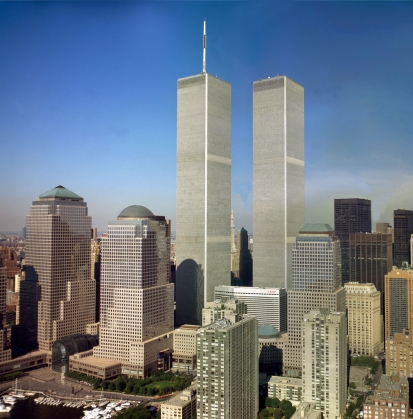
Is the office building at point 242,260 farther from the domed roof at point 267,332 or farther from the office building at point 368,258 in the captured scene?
the domed roof at point 267,332

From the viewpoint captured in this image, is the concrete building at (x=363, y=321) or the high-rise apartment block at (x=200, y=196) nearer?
the concrete building at (x=363, y=321)

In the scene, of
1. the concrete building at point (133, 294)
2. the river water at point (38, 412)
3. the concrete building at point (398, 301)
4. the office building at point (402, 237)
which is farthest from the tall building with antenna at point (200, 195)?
the river water at point (38, 412)

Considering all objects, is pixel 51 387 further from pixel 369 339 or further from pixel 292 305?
pixel 369 339

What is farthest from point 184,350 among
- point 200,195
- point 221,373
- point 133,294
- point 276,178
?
point 276,178

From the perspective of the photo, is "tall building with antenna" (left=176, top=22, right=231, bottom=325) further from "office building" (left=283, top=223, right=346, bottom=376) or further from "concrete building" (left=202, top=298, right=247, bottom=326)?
"office building" (left=283, top=223, right=346, bottom=376)

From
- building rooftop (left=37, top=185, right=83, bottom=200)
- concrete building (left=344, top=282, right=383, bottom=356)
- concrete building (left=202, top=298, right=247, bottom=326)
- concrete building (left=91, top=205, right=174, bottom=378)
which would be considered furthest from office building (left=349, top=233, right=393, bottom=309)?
building rooftop (left=37, top=185, right=83, bottom=200)

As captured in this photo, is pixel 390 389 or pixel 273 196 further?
pixel 273 196

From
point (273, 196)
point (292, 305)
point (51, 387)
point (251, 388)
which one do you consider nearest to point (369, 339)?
point (292, 305)
